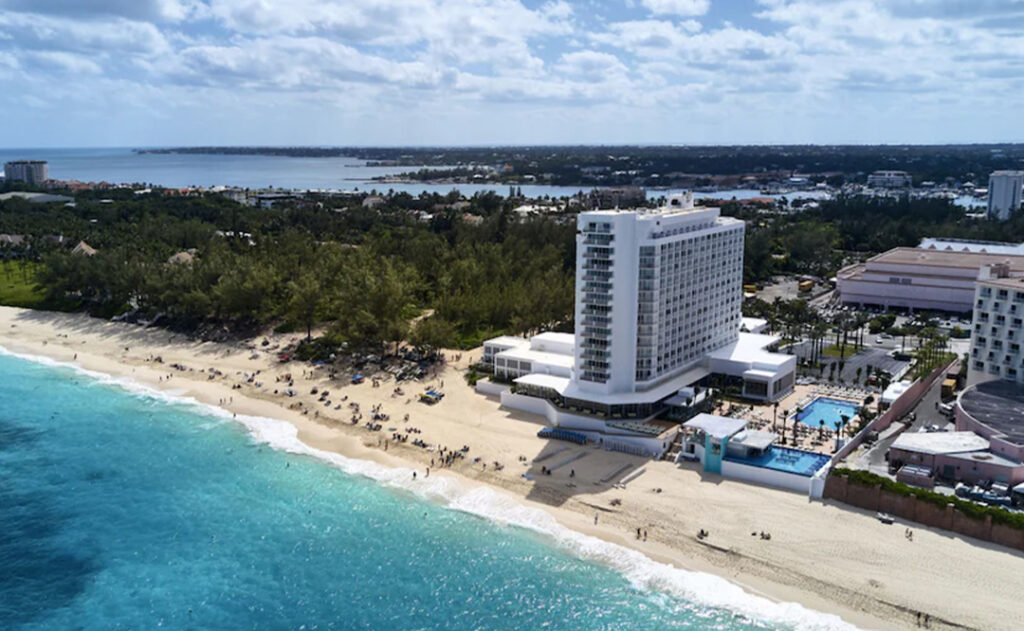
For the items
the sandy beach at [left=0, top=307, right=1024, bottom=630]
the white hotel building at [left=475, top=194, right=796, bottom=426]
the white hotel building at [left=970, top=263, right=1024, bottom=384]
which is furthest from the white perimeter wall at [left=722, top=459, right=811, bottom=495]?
the white hotel building at [left=970, top=263, right=1024, bottom=384]

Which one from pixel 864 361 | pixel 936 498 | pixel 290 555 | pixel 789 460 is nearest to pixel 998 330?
pixel 864 361

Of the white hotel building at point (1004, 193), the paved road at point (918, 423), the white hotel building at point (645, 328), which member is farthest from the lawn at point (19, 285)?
the white hotel building at point (1004, 193)

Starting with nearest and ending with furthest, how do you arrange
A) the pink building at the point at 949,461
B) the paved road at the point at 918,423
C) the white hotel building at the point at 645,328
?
the pink building at the point at 949,461 < the paved road at the point at 918,423 < the white hotel building at the point at 645,328

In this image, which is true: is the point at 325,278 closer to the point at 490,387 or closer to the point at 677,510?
the point at 490,387

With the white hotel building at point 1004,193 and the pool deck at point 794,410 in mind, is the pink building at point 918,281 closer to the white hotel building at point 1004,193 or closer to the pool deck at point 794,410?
the pool deck at point 794,410

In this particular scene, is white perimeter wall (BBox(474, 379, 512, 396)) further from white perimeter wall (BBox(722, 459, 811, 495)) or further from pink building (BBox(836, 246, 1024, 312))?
pink building (BBox(836, 246, 1024, 312))

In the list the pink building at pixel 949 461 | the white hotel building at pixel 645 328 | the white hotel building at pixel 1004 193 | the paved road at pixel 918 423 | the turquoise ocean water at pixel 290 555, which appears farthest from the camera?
the white hotel building at pixel 1004 193

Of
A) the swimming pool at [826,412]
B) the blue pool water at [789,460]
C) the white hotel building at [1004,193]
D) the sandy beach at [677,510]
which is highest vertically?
the white hotel building at [1004,193]
